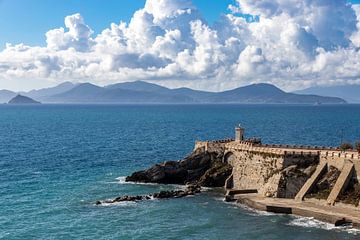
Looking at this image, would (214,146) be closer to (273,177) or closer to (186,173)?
(186,173)

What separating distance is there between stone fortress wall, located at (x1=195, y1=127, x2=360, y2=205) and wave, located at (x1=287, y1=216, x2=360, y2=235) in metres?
5.96

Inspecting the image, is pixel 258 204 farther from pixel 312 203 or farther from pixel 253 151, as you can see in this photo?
pixel 253 151

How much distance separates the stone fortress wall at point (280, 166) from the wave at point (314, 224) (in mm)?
5956

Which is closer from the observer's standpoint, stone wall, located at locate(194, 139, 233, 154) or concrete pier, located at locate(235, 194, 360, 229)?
concrete pier, located at locate(235, 194, 360, 229)

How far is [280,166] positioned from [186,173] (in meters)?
17.8

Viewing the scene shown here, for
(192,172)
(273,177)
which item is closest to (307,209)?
(273,177)

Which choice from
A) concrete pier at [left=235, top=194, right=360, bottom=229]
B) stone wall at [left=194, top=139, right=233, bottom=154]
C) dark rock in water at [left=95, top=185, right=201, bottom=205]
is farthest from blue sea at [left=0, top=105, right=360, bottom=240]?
stone wall at [left=194, top=139, right=233, bottom=154]

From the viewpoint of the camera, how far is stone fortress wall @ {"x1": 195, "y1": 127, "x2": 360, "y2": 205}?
7250 cm

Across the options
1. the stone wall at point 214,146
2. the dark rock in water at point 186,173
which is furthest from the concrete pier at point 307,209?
the stone wall at point 214,146

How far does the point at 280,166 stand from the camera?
262 ft

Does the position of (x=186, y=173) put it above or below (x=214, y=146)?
→ below

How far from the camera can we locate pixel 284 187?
250 ft

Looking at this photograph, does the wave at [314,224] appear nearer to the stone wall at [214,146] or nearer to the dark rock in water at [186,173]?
the dark rock in water at [186,173]

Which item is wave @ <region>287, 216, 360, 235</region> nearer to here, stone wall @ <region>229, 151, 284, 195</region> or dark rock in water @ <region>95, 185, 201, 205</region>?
stone wall @ <region>229, 151, 284, 195</region>
